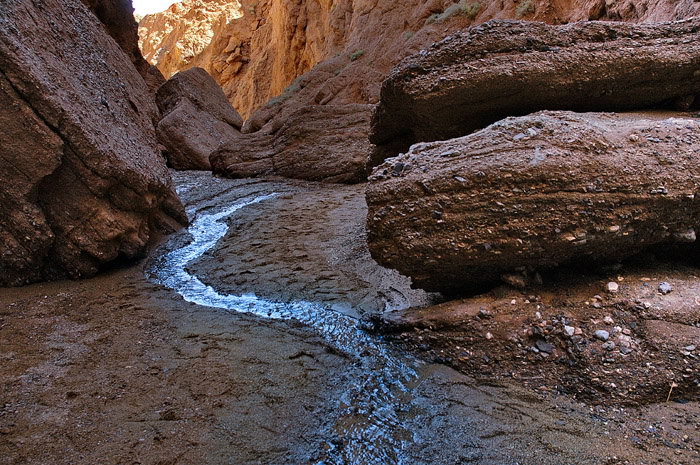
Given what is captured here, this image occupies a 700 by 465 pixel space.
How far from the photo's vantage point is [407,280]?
404 centimetres

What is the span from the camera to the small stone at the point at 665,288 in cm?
281

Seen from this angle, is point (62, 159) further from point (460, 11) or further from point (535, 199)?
point (460, 11)

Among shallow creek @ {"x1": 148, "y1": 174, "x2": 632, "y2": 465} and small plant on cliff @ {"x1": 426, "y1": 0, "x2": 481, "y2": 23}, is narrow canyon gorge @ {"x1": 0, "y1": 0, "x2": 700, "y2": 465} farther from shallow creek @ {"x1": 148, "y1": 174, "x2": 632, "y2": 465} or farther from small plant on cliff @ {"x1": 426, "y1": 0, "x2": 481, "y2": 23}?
small plant on cliff @ {"x1": 426, "y1": 0, "x2": 481, "y2": 23}

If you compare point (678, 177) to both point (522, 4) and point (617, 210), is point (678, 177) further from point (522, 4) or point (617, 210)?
point (522, 4)

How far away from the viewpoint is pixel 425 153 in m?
3.37

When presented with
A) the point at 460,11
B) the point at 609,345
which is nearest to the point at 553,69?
the point at 609,345

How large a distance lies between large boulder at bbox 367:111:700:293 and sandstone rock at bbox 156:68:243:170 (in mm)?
9232

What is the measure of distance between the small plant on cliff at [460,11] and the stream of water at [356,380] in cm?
995

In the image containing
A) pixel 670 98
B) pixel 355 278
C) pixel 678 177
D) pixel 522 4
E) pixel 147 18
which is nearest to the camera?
pixel 678 177

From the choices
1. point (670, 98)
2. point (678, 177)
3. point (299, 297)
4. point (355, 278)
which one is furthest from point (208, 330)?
point (670, 98)

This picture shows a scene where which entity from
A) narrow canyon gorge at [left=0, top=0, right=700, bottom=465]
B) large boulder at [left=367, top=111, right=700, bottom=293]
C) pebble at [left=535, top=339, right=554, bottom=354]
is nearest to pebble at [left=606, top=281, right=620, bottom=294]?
narrow canyon gorge at [left=0, top=0, right=700, bottom=465]

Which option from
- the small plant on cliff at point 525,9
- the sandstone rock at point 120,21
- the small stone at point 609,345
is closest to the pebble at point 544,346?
the small stone at point 609,345

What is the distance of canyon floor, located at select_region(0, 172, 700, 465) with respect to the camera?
2.19 metres

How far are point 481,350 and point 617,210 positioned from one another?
3.91ft
